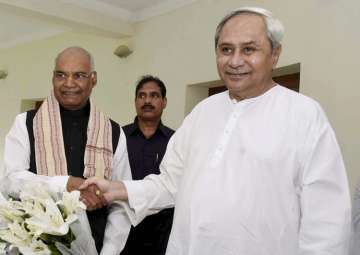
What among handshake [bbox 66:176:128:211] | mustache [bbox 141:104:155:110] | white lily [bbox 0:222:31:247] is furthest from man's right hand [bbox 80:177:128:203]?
mustache [bbox 141:104:155:110]

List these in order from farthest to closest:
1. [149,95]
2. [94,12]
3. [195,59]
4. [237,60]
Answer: [94,12] → [195,59] → [149,95] → [237,60]

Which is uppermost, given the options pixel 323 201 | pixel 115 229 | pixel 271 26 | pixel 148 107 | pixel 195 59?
pixel 195 59

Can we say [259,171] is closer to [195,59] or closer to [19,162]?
[19,162]

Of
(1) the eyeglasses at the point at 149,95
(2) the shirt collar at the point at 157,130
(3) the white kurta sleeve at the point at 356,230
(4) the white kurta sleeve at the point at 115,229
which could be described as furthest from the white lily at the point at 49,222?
(1) the eyeglasses at the point at 149,95

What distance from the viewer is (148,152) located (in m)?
2.91

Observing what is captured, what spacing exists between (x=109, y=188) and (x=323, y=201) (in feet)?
2.53

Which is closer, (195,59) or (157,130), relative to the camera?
(157,130)

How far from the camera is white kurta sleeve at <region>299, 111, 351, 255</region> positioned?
1.28m

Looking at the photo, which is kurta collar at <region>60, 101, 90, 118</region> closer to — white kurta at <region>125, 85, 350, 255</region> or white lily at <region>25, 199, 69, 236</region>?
white kurta at <region>125, 85, 350, 255</region>

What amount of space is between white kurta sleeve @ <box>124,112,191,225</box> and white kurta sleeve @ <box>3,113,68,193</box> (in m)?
0.27

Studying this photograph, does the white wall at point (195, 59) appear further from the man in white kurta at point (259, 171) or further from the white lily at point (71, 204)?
the white lily at point (71, 204)

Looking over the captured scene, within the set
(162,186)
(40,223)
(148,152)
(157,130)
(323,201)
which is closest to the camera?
(40,223)

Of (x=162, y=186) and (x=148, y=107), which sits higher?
(x=148, y=107)

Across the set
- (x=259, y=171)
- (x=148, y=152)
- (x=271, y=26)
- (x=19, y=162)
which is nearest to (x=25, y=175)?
(x=19, y=162)
